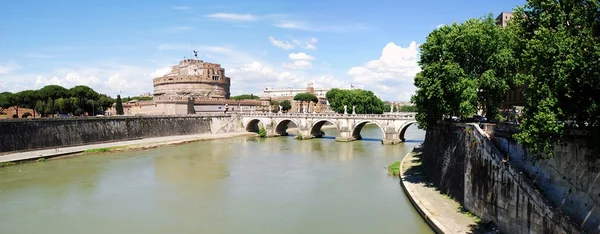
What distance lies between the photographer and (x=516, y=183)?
10758 mm

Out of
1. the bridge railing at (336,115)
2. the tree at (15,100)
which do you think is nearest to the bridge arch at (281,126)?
the bridge railing at (336,115)

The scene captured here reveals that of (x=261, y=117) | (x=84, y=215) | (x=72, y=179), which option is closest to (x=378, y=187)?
(x=84, y=215)

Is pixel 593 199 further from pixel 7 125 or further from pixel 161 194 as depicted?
pixel 7 125

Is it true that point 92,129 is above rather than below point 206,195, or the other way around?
above

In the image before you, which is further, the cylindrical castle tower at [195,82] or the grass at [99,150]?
the cylindrical castle tower at [195,82]

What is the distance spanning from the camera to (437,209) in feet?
47.2

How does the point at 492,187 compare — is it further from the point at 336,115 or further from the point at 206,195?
the point at 336,115

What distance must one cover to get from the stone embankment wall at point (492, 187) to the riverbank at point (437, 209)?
11.6 inches

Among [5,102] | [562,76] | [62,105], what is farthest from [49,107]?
[562,76]

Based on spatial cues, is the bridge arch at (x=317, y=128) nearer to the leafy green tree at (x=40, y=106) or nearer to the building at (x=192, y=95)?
the building at (x=192, y=95)

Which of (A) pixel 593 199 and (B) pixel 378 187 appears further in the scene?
(B) pixel 378 187

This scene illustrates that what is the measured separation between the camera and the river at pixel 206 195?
1495 centimetres

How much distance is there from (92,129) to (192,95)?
31.3 meters

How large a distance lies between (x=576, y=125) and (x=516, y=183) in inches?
79.2
